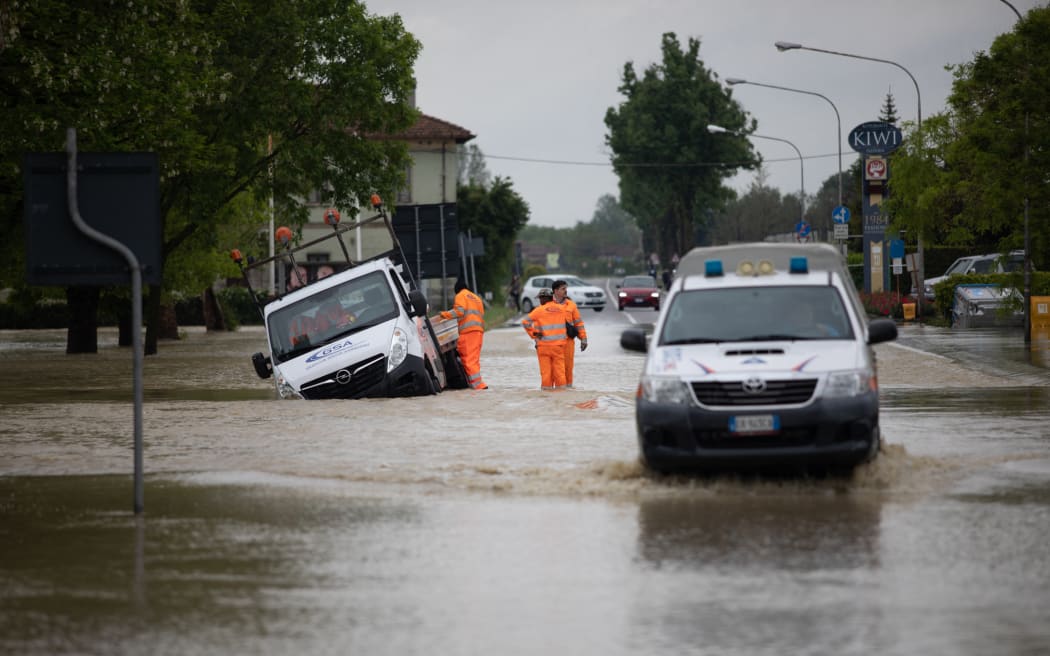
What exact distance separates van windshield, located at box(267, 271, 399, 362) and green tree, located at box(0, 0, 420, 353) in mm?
5051

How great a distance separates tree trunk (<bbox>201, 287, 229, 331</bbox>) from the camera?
55844 mm

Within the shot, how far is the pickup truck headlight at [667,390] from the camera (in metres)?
11.3

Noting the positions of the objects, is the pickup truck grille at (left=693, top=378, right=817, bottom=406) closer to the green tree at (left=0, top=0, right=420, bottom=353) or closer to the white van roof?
A: the white van roof

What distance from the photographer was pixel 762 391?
11195 millimetres

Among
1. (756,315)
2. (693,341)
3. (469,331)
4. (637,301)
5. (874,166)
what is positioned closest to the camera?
(693,341)

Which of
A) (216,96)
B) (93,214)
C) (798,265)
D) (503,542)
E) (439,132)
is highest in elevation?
(439,132)

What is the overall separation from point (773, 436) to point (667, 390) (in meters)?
0.81

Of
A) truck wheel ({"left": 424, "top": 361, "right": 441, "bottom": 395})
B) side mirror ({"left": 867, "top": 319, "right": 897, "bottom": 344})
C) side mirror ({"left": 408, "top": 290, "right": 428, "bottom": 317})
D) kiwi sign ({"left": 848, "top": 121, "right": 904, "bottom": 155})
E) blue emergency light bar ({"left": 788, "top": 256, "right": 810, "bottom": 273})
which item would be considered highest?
kiwi sign ({"left": 848, "top": 121, "right": 904, "bottom": 155})

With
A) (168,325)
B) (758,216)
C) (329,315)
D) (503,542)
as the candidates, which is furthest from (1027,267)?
(758,216)

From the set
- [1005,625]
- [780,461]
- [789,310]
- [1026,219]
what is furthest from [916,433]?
[1026,219]

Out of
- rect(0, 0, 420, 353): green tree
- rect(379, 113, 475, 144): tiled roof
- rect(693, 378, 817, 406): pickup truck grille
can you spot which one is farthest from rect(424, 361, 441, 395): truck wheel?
rect(379, 113, 475, 144): tiled roof

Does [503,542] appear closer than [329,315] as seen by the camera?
Yes

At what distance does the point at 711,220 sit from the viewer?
448ft

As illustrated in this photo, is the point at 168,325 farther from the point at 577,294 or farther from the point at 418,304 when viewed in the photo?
the point at 418,304
